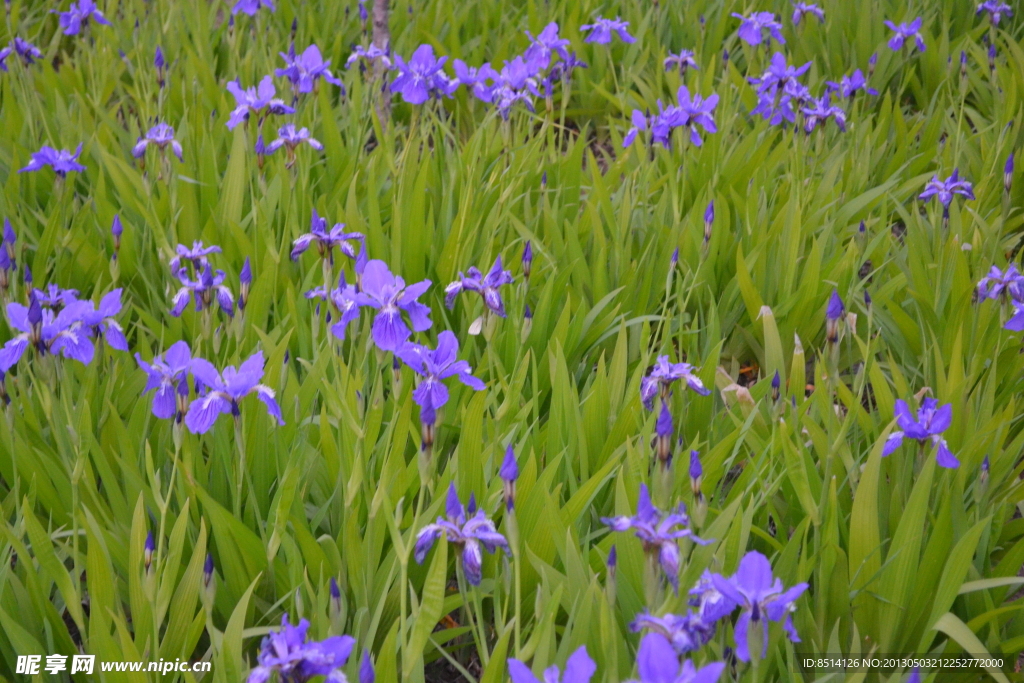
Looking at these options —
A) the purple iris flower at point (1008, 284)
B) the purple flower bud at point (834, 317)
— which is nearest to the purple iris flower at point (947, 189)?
the purple iris flower at point (1008, 284)

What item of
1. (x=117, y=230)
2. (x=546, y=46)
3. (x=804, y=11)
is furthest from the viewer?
(x=804, y=11)

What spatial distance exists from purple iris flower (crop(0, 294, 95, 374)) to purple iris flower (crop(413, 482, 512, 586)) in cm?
72

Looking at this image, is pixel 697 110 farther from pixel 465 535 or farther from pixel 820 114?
pixel 465 535

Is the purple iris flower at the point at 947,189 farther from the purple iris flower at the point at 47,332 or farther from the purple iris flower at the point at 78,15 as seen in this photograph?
the purple iris flower at the point at 78,15

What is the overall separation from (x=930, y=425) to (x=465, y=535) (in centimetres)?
85

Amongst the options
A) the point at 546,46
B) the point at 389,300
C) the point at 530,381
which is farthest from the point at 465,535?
the point at 546,46

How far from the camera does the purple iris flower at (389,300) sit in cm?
143

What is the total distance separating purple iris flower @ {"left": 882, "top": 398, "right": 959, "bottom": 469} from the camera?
1.42 m

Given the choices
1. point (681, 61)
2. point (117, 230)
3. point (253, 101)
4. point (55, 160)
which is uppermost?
point (681, 61)

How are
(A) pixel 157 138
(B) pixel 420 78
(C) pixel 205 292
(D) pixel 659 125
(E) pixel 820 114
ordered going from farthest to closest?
1. (B) pixel 420 78
2. (E) pixel 820 114
3. (D) pixel 659 125
4. (A) pixel 157 138
5. (C) pixel 205 292

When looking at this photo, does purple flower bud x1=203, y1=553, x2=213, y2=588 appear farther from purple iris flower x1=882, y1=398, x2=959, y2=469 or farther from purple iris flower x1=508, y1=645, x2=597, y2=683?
purple iris flower x1=882, y1=398, x2=959, y2=469

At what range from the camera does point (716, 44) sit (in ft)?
12.0

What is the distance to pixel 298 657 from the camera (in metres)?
0.92

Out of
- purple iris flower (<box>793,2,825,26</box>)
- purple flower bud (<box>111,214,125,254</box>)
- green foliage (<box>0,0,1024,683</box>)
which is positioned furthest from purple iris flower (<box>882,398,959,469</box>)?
purple iris flower (<box>793,2,825,26</box>)
